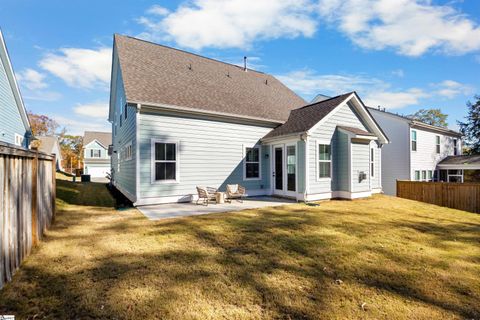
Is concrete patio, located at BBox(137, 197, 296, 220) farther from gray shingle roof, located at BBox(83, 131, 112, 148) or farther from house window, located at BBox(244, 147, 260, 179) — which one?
gray shingle roof, located at BBox(83, 131, 112, 148)

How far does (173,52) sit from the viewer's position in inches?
536

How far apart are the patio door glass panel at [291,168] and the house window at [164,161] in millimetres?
5162

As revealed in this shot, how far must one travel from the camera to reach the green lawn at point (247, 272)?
268 centimetres

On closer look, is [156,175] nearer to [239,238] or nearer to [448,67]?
[239,238]

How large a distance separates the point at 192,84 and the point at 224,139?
3.53m

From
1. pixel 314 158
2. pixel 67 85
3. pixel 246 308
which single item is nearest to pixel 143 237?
pixel 246 308

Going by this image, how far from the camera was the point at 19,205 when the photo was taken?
3447 millimetres

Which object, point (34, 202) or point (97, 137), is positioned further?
point (97, 137)

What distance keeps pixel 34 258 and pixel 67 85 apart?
27598mm

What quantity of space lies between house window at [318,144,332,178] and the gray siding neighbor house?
46mm

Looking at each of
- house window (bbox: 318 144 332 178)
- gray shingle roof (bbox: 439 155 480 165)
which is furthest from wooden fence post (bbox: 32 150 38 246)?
gray shingle roof (bbox: 439 155 480 165)

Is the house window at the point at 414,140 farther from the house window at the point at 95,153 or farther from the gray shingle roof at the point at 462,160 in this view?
the house window at the point at 95,153

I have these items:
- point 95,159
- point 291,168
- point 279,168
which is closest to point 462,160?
point 291,168

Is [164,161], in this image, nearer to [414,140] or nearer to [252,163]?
[252,163]
